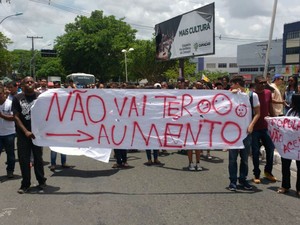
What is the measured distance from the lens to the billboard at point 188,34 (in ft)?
68.2

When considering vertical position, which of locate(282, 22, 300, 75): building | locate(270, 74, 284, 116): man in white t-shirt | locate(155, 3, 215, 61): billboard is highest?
locate(282, 22, 300, 75): building

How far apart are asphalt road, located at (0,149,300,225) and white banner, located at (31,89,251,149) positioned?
29.1 inches

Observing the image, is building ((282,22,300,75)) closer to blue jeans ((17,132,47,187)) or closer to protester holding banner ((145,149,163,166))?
protester holding banner ((145,149,163,166))

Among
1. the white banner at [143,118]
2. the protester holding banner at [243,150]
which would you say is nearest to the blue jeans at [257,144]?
the protester holding banner at [243,150]

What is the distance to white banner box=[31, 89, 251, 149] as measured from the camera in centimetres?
684

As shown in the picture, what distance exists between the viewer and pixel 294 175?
311 inches

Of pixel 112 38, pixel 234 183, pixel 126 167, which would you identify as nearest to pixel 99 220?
pixel 234 183

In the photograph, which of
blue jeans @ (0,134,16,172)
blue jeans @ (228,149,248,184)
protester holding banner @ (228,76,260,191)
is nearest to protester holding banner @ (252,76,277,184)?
protester holding banner @ (228,76,260,191)

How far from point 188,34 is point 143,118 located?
56.9 feet

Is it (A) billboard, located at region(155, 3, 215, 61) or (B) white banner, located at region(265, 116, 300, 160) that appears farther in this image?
(A) billboard, located at region(155, 3, 215, 61)

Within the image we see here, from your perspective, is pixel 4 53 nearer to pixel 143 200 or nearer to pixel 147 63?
pixel 147 63

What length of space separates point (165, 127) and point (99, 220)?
7.52ft

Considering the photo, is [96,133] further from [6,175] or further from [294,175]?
[294,175]

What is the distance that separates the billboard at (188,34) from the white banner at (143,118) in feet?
45.9
